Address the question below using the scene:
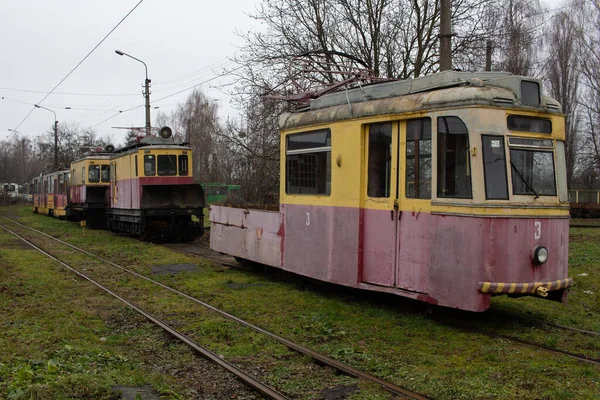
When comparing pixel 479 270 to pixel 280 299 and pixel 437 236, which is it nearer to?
pixel 437 236

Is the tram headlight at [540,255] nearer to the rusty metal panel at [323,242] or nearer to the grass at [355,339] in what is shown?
the grass at [355,339]

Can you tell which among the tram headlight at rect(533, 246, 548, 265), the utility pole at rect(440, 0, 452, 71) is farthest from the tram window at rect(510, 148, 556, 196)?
the utility pole at rect(440, 0, 452, 71)

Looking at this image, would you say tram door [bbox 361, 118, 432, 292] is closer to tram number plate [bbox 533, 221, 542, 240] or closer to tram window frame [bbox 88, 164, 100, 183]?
tram number plate [bbox 533, 221, 542, 240]

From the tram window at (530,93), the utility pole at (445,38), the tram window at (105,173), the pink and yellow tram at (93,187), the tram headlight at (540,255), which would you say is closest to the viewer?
the tram headlight at (540,255)

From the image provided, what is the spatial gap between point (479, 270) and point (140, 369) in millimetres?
3960

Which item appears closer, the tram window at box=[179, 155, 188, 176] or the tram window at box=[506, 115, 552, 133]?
the tram window at box=[506, 115, 552, 133]

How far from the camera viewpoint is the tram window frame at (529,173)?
282 inches

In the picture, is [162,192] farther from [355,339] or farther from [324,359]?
[324,359]

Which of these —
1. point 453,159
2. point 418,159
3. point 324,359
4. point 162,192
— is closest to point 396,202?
point 418,159

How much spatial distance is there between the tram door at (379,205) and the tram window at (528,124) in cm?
151

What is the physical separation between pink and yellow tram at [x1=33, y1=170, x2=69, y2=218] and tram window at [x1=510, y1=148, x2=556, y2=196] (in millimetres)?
27747

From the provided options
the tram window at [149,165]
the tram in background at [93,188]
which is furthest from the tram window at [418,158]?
the tram in background at [93,188]

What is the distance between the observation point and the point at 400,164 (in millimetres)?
7926

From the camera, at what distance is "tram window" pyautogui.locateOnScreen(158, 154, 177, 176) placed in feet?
65.8
